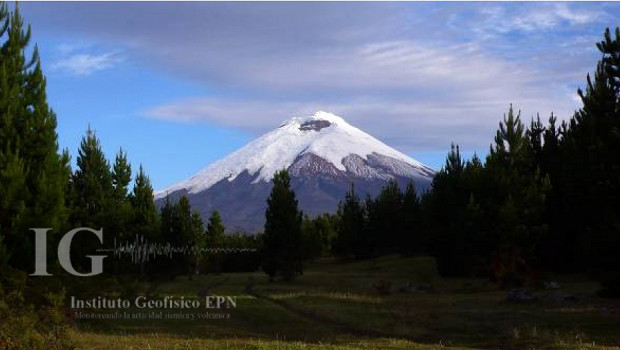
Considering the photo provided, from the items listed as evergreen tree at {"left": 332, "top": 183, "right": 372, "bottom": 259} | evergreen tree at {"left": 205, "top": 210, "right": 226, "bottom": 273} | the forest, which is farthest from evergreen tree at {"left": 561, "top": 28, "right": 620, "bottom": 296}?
evergreen tree at {"left": 205, "top": 210, "right": 226, "bottom": 273}

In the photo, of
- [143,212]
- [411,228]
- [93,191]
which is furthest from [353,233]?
[93,191]

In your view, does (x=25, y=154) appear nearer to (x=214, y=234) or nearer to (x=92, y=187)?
(x=92, y=187)

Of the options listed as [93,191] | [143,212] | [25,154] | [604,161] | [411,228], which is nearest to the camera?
[25,154]

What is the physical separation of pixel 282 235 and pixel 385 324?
24.2 meters

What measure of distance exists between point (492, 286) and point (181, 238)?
2445cm

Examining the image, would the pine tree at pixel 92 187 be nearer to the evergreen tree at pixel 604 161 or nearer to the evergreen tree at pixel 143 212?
the evergreen tree at pixel 143 212

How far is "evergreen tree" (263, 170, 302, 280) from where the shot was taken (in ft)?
162

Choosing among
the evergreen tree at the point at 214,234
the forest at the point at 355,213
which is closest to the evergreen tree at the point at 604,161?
the forest at the point at 355,213

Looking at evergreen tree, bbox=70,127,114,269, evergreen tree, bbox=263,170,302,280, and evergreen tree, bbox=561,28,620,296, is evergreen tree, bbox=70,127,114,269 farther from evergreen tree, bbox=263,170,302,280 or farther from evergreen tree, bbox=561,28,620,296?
evergreen tree, bbox=561,28,620,296

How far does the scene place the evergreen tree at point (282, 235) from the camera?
49250mm

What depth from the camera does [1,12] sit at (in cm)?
2528

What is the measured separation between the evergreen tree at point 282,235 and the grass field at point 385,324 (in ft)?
27.1

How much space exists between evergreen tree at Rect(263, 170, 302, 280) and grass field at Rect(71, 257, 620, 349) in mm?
8245

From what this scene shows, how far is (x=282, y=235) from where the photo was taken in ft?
161
